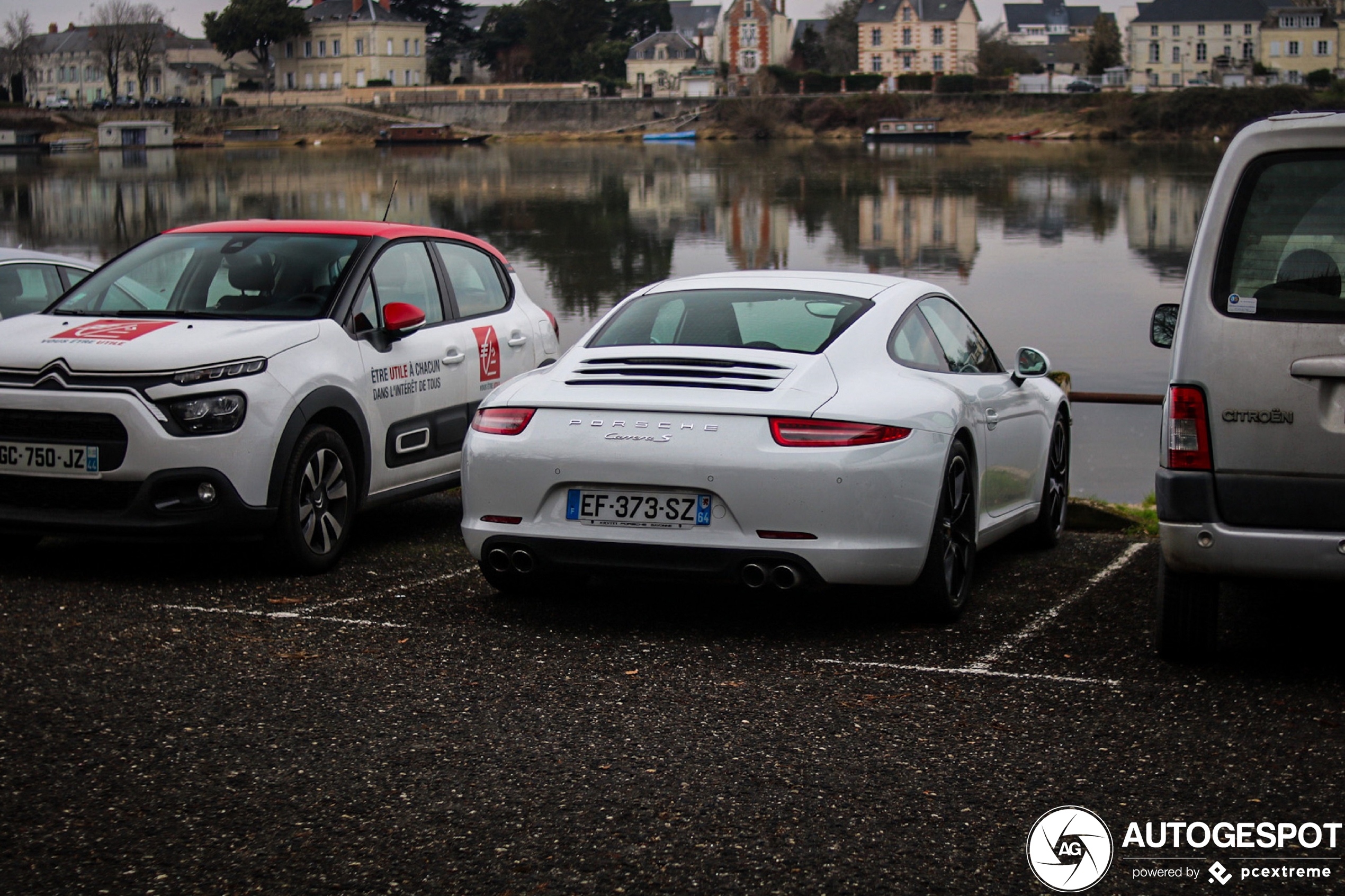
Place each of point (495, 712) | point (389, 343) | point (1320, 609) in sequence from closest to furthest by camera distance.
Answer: point (495, 712) → point (1320, 609) → point (389, 343)

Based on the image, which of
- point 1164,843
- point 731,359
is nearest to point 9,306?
point 731,359

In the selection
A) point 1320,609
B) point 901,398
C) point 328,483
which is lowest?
point 1320,609

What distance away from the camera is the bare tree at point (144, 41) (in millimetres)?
167125

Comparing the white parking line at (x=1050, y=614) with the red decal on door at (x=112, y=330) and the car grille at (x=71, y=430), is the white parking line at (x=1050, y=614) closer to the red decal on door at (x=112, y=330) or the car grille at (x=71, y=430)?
the car grille at (x=71, y=430)

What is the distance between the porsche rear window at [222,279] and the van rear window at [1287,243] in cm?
428

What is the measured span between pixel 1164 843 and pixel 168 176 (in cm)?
8882

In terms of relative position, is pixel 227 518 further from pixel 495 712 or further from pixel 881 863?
pixel 881 863

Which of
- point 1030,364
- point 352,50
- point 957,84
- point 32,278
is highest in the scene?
point 352,50

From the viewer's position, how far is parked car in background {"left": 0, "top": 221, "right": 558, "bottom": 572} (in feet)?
21.7

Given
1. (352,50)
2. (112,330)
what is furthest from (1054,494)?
(352,50)

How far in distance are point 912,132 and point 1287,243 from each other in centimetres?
11784

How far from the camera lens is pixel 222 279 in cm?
779

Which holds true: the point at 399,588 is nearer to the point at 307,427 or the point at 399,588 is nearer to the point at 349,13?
the point at 307,427

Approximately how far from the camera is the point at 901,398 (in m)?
5.92
